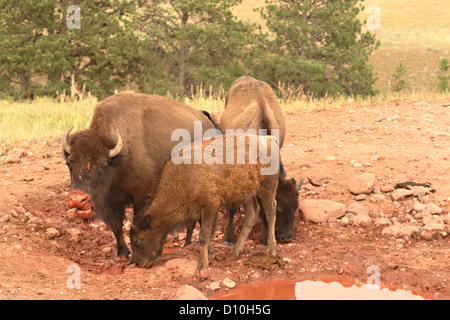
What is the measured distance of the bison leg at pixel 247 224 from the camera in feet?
22.8

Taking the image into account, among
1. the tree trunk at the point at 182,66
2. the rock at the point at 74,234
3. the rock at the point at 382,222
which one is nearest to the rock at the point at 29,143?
the rock at the point at 74,234

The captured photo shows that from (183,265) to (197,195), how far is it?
87cm

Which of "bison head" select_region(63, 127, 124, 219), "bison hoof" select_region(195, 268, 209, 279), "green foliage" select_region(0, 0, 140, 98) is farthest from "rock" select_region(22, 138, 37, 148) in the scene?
"green foliage" select_region(0, 0, 140, 98)

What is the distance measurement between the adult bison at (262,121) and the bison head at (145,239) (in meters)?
1.30

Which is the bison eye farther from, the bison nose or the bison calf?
the bison calf

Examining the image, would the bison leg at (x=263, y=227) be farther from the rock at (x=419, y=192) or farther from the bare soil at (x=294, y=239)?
the rock at (x=419, y=192)

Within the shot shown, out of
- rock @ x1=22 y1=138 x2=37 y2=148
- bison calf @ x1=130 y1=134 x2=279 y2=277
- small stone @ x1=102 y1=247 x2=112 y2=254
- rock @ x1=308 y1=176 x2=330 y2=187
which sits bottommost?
small stone @ x1=102 y1=247 x2=112 y2=254

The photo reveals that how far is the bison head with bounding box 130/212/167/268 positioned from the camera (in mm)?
6398

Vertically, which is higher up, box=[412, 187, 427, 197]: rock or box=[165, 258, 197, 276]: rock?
box=[412, 187, 427, 197]: rock

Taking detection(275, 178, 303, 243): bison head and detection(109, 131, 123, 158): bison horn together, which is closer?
detection(109, 131, 123, 158): bison horn

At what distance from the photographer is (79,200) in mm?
5680

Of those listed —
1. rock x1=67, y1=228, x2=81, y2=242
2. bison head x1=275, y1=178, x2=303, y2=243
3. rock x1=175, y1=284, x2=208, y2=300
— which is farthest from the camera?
rock x1=67, y1=228, x2=81, y2=242

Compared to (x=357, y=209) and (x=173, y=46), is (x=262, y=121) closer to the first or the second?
(x=357, y=209)

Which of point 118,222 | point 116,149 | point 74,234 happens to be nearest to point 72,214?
point 74,234
